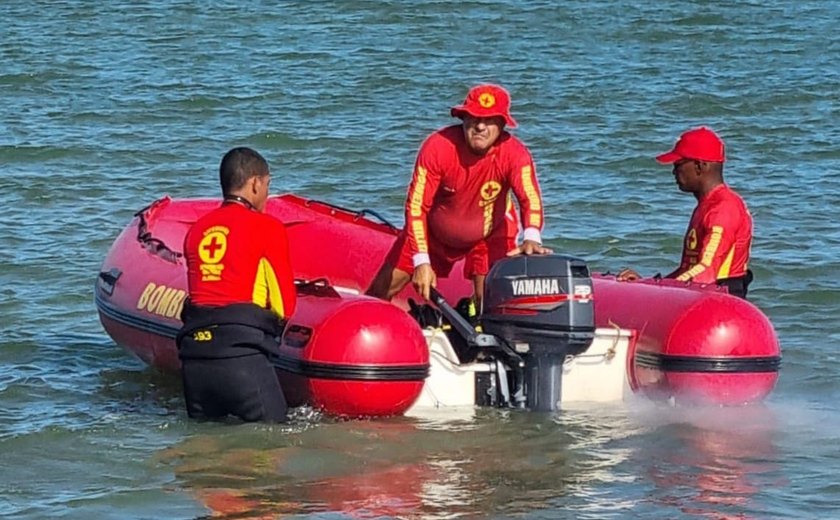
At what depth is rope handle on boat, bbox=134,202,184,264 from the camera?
8.34 meters

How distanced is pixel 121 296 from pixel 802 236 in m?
5.08

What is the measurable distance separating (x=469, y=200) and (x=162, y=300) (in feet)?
5.00

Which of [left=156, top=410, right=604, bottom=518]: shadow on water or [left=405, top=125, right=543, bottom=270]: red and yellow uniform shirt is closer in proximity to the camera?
[left=156, top=410, right=604, bottom=518]: shadow on water

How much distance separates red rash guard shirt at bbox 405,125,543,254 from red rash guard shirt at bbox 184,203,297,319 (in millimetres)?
947

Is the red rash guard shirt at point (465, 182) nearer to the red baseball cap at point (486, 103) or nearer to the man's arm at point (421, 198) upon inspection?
the man's arm at point (421, 198)

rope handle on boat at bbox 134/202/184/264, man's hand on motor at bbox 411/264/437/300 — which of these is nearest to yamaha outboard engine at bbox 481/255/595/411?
man's hand on motor at bbox 411/264/437/300

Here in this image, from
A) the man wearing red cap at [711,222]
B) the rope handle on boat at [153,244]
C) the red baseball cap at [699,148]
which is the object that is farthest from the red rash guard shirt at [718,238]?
the rope handle on boat at [153,244]

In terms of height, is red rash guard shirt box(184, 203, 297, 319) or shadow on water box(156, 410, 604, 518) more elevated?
red rash guard shirt box(184, 203, 297, 319)

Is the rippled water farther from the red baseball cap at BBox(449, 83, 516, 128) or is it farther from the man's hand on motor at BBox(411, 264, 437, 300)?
the red baseball cap at BBox(449, 83, 516, 128)

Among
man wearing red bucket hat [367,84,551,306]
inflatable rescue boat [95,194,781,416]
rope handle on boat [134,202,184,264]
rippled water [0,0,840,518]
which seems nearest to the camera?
rippled water [0,0,840,518]

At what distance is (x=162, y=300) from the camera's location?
7984 mm

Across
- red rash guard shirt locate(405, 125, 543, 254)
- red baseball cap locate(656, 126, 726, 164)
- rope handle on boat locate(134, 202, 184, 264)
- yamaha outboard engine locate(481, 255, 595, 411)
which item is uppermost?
red baseball cap locate(656, 126, 726, 164)

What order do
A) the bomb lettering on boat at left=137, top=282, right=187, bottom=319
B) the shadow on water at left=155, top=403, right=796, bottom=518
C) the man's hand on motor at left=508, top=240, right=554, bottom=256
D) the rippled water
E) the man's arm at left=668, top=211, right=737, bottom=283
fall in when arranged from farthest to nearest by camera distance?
the bomb lettering on boat at left=137, top=282, right=187, bottom=319, the man's arm at left=668, top=211, right=737, bottom=283, the man's hand on motor at left=508, top=240, right=554, bottom=256, the rippled water, the shadow on water at left=155, top=403, right=796, bottom=518

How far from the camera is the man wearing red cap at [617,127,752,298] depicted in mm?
7465
